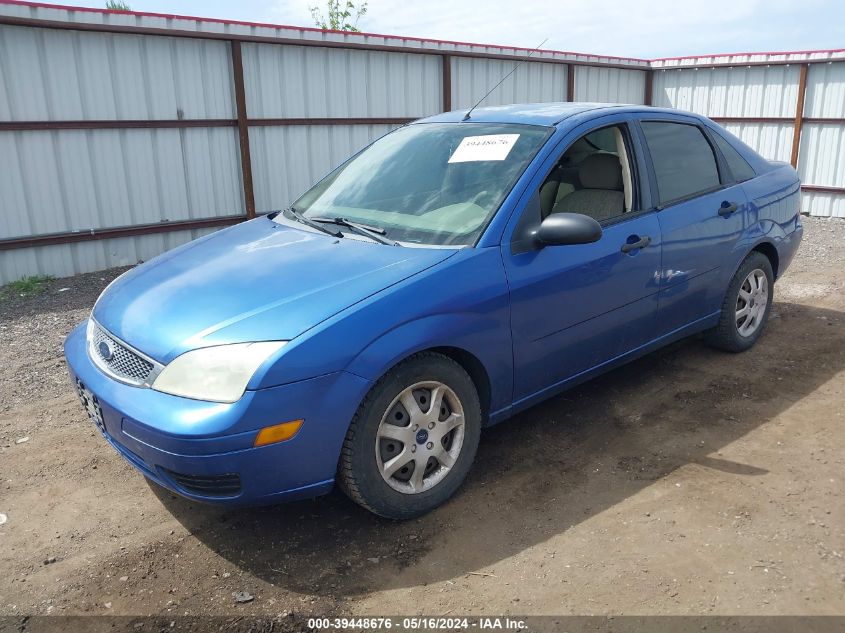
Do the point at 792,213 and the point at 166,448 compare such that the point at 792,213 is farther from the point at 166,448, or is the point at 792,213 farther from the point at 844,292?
the point at 166,448

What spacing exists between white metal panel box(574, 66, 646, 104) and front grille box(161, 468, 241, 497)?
13022 mm

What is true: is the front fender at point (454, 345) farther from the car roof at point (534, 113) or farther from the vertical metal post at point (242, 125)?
the vertical metal post at point (242, 125)

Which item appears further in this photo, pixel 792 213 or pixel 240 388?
pixel 792 213

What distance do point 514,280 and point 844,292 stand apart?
5324mm

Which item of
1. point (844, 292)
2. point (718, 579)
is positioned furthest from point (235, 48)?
point (718, 579)

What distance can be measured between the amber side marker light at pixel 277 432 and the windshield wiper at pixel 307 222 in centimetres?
122

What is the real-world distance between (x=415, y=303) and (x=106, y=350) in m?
1.37

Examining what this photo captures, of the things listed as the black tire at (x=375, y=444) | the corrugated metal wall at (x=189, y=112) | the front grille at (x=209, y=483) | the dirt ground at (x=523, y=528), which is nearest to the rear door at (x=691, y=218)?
the dirt ground at (x=523, y=528)

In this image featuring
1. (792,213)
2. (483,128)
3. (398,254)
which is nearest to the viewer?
(398,254)

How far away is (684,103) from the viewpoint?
14758mm

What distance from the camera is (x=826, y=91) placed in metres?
12.5

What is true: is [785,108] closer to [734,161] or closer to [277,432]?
[734,161]

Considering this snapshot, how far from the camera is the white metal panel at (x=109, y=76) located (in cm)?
783

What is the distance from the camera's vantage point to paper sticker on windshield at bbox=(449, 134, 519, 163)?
12.0ft
